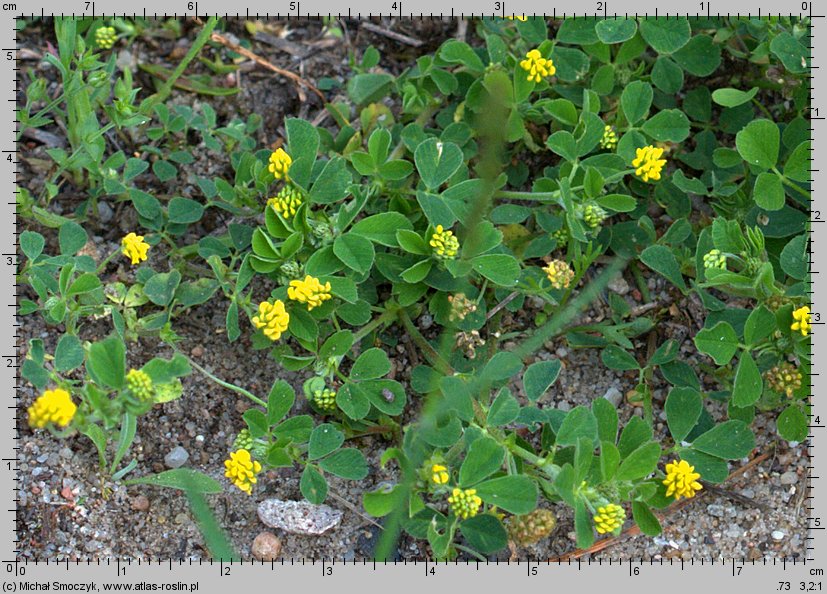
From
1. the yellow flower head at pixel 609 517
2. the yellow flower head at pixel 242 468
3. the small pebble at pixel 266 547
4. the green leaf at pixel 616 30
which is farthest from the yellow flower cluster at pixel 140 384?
the green leaf at pixel 616 30

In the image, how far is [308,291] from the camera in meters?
2.63

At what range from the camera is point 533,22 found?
3230mm

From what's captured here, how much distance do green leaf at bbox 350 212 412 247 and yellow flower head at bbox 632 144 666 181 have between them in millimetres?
745

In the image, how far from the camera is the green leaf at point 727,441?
274 cm

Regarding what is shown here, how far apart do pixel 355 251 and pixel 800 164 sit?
139cm

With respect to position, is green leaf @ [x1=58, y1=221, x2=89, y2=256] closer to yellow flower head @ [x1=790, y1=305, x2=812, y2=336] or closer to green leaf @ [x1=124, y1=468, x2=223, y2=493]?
green leaf @ [x1=124, y1=468, x2=223, y2=493]

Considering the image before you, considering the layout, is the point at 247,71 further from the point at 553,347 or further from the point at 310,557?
the point at 310,557

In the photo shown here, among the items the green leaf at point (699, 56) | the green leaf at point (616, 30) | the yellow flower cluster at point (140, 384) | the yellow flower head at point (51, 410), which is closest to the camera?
the yellow flower head at point (51, 410)

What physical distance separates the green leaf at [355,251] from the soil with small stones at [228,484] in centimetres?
46

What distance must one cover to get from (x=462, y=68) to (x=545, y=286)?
82cm

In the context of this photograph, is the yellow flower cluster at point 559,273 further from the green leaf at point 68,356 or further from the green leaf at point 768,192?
the green leaf at point 68,356

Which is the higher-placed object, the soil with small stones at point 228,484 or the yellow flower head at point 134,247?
the yellow flower head at point 134,247

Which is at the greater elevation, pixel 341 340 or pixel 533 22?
pixel 533 22

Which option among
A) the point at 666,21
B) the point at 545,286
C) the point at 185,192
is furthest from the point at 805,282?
the point at 185,192
